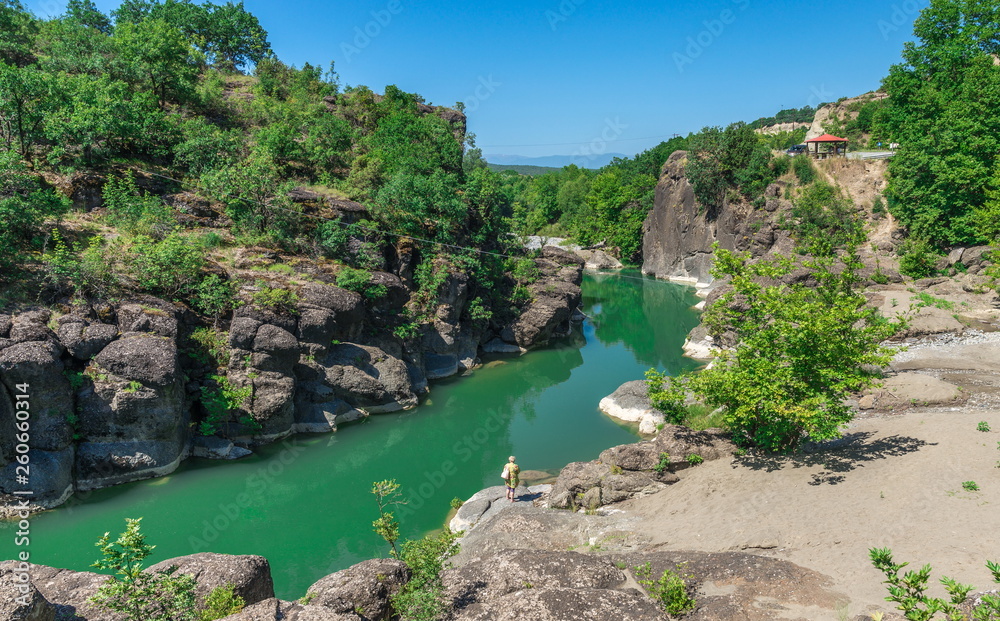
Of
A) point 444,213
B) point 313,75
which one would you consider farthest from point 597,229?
point 444,213

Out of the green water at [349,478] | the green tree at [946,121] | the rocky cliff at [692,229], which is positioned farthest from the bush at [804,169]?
the green water at [349,478]

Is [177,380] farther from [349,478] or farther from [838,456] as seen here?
[838,456]

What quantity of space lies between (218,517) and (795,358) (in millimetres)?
14861

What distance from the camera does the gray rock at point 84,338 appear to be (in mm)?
15336

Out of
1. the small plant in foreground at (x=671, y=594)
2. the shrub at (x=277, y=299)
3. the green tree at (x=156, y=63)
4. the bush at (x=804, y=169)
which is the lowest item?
the small plant in foreground at (x=671, y=594)

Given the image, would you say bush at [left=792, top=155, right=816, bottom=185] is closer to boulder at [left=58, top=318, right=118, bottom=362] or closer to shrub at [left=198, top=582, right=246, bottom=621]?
boulder at [left=58, top=318, right=118, bottom=362]

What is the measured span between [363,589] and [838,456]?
35.8 feet

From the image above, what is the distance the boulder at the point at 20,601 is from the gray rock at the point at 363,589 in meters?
2.73

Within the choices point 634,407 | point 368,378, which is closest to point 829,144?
point 634,407

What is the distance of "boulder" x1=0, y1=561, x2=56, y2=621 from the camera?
5.15 m

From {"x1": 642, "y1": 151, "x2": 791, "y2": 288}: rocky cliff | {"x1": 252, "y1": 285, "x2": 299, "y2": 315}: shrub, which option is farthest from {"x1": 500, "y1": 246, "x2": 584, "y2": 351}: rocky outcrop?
{"x1": 642, "y1": 151, "x2": 791, "y2": 288}: rocky cliff

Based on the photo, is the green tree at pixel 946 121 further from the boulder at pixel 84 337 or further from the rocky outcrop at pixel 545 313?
the boulder at pixel 84 337

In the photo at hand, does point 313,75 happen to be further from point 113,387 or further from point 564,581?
point 564,581

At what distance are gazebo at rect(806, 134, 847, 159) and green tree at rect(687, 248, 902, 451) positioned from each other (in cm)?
3928
